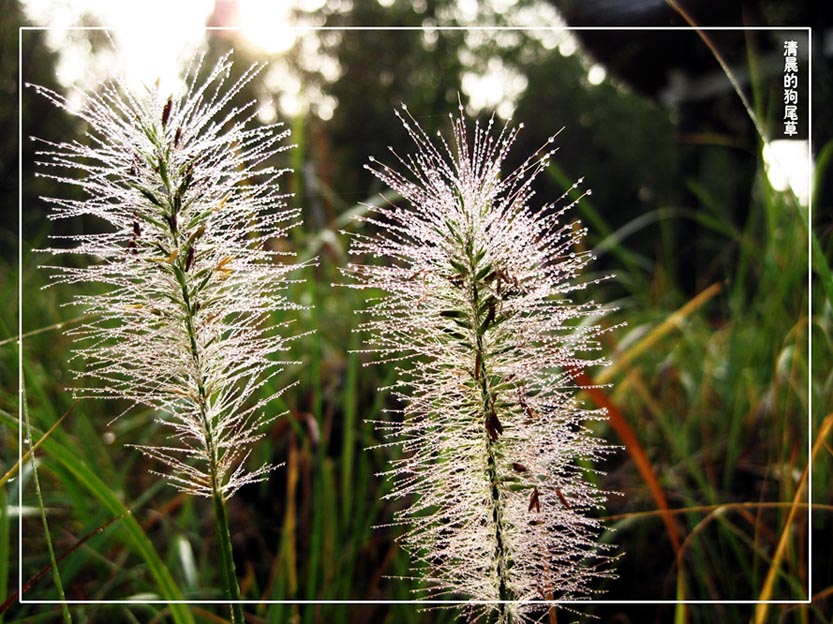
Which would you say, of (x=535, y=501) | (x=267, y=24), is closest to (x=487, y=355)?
(x=535, y=501)

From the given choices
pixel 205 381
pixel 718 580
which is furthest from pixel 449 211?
pixel 718 580

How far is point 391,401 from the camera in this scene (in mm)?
1832

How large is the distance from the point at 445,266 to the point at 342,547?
3.00 feet

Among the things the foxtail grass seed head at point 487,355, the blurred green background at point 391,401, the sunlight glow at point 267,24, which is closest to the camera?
the foxtail grass seed head at point 487,355

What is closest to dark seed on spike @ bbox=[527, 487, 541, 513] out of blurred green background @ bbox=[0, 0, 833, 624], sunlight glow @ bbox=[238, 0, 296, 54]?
blurred green background @ bbox=[0, 0, 833, 624]

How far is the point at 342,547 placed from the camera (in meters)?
1.42

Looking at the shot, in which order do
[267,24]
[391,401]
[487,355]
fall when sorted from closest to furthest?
[487,355] → [267,24] → [391,401]

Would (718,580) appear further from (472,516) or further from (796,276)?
(472,516)

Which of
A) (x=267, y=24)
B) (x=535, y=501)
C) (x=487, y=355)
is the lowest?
(x=535, y=501)

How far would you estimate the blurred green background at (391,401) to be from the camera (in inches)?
51.0

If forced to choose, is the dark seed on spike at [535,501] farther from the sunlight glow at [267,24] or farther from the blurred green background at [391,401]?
the sunlight glow at [267,24]

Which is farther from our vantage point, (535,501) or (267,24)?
(267,24)

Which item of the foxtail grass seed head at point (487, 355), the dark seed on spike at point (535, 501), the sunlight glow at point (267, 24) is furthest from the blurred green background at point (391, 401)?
the dark seed on spike at point (535, 501)

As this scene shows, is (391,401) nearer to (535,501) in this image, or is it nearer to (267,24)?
(267,24)
